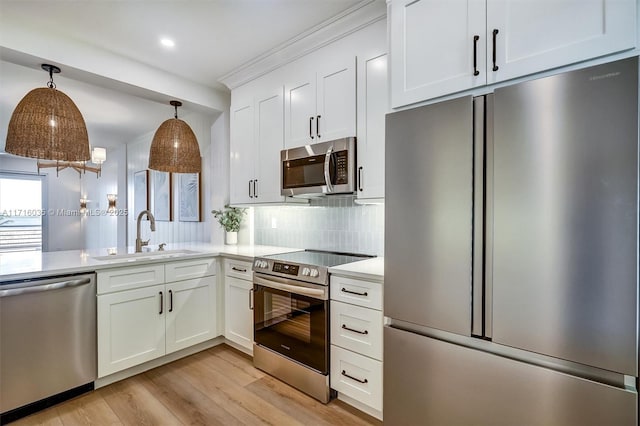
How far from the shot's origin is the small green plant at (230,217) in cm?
345

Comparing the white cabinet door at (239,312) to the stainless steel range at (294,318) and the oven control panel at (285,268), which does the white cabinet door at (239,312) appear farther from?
the oven control panel at (285,268)

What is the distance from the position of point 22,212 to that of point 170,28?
17.9 ft

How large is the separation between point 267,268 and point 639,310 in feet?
6.65

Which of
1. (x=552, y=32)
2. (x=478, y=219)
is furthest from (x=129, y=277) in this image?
(x=552, y=32)

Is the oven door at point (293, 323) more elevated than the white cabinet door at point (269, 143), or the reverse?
the white cabinet door at point (269, 143)

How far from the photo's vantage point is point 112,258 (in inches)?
102

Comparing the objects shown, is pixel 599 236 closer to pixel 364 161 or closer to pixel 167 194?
pixel 364 161

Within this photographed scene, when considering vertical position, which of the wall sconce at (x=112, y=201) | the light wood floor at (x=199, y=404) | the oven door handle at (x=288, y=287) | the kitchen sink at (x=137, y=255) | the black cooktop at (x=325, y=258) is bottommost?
the light wood floor at (x=199, y=404)

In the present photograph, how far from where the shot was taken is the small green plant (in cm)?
345

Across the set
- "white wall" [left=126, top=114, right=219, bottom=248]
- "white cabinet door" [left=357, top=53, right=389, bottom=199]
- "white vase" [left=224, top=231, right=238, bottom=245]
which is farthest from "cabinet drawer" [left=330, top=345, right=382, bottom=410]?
"white wall" [left=126, top=114, right=219, bottom=248]

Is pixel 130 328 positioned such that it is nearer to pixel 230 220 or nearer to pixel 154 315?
pixel 154 315

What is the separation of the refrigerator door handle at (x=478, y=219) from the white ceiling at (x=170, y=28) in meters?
1.32

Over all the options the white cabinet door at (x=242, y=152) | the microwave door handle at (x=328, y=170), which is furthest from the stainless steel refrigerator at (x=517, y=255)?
the white cabinet door at (x=242, y=152)

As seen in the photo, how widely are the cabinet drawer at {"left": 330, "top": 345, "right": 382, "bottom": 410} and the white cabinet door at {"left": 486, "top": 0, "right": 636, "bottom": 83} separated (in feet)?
5.47
